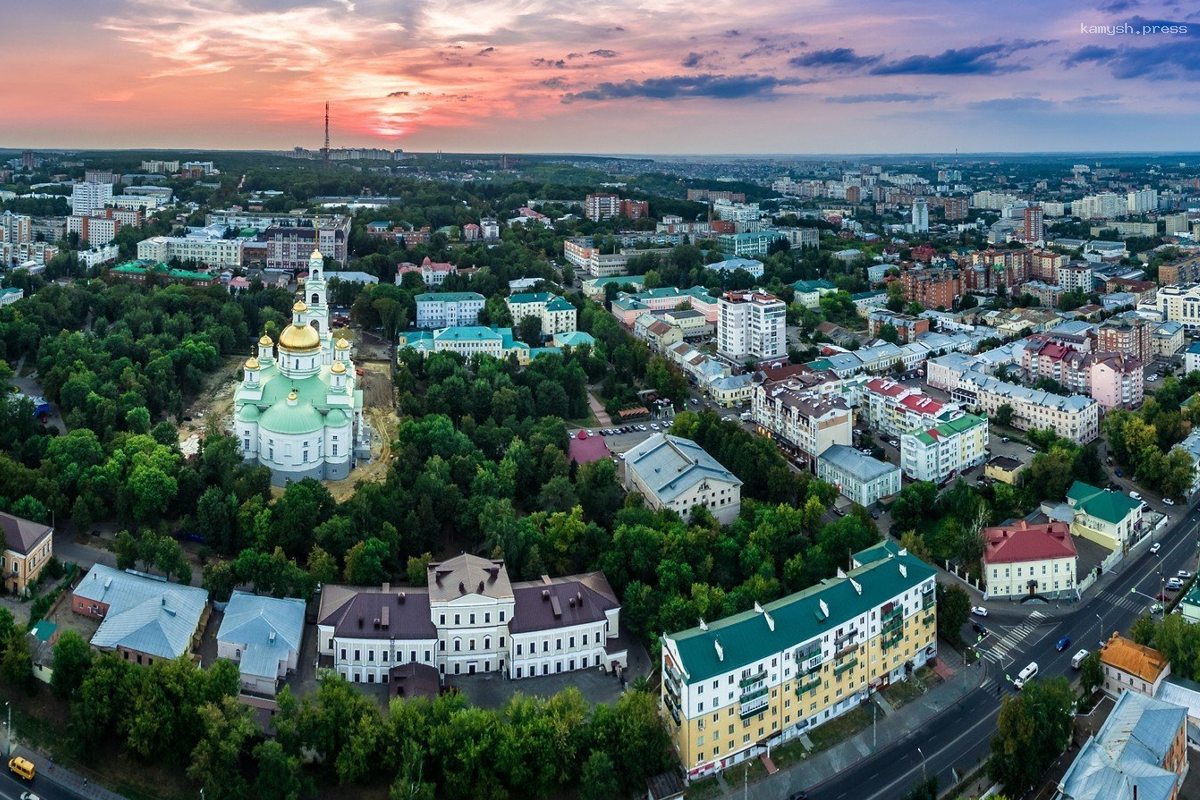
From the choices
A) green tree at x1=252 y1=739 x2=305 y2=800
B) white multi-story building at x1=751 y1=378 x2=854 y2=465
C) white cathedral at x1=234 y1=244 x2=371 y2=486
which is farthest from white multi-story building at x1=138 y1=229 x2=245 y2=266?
green tree at x1=252 y1=739 x2=305 y2=800

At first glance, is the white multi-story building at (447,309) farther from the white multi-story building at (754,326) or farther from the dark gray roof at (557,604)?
the dark gray roof at (557,604)

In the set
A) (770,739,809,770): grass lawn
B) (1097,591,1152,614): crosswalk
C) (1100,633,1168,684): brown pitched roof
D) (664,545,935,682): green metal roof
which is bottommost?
(770,739,809,770): grass lawn

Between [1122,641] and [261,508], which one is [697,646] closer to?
[1122,641]

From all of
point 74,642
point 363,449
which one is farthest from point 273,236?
point 74,642

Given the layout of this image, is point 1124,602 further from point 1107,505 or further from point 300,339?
point 300,339

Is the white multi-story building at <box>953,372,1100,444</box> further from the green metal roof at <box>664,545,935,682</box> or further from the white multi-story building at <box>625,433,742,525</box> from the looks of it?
the green metal roof at <box>664,545,935,682</box>

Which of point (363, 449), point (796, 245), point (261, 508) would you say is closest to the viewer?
point (261, 508)
